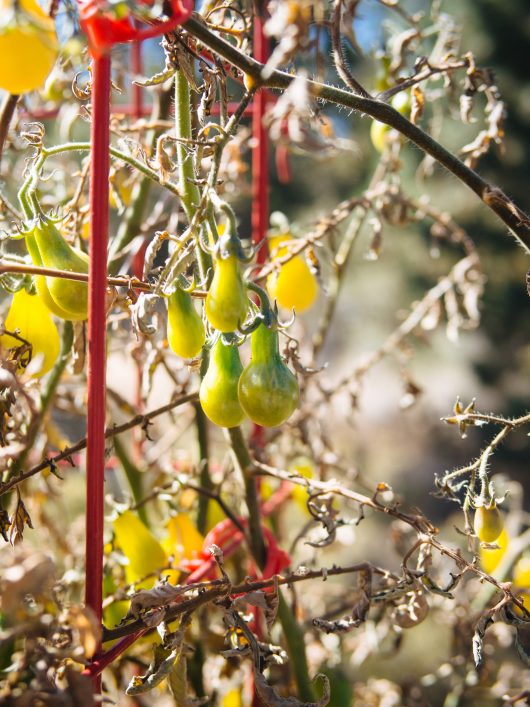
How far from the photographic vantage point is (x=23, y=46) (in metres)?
0.32

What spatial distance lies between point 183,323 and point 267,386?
60 mm

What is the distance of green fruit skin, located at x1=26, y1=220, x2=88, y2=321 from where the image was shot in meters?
0.42

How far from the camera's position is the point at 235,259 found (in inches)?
14.3

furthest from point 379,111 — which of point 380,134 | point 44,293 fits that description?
point 380,134

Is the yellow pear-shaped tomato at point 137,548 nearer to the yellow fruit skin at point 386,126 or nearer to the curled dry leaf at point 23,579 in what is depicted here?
the curled dry leaf at point 23,579

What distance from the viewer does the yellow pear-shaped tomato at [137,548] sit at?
568mm

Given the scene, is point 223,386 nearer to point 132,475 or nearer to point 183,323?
point 183,323

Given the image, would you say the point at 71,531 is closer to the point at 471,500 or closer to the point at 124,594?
the point at 124,594

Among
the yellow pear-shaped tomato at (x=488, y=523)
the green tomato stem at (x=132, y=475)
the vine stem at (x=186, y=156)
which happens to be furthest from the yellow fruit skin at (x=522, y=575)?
the vine stem at (x=186, y=156)

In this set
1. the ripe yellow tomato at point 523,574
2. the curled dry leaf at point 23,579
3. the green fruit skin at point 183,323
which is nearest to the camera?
the curled dry leaf at point 23,579

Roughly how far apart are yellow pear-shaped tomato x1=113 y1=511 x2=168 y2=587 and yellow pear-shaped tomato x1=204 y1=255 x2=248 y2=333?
10.5 inches

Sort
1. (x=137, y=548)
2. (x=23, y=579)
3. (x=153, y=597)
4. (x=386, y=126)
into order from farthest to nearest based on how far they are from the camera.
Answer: (x=386, y=126) → (x=137, y=548) → (x=153, y=597) → (x=23, y=579)

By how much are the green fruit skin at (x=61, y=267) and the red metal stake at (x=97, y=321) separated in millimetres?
54

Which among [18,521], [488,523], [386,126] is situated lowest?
[488,523]
